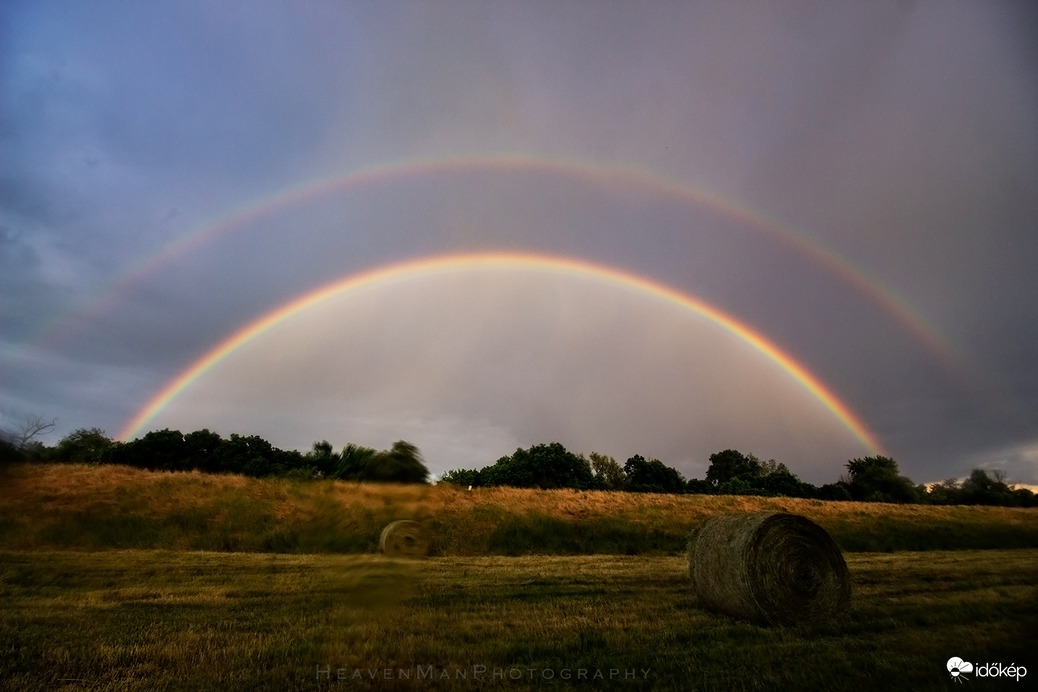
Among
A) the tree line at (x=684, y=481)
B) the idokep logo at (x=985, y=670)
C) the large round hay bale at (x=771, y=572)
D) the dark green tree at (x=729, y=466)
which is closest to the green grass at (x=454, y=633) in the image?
the idokep logo at (x=985, y=670)

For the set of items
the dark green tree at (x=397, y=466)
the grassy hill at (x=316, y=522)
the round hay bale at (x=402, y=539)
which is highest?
the dark green tree at (x=397, y=466)

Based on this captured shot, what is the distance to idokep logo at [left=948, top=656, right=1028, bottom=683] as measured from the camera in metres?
6.43

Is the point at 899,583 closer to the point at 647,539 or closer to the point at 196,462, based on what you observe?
the point at 647,539

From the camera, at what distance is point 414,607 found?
36.0 ft

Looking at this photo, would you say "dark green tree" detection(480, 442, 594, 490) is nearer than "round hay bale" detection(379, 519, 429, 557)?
No

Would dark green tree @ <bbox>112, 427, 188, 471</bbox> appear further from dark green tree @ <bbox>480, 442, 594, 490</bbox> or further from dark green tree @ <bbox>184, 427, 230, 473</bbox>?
dark green tree @ <bbox>480, 442, 594, 490</bbox>

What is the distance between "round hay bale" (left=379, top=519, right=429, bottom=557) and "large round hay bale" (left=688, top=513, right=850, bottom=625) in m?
6.41

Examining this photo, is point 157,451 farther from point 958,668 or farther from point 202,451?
point 958,668

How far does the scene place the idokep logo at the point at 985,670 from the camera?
643cm

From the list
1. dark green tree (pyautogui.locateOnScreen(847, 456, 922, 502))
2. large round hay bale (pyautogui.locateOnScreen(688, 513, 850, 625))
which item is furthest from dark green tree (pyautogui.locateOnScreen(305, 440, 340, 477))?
dark green tree (pyautogui.locateOnScreen(847, 456, 922, 502))

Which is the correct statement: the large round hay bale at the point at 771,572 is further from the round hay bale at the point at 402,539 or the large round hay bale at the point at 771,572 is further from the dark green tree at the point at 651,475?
the dark green tree at the point at 651,475

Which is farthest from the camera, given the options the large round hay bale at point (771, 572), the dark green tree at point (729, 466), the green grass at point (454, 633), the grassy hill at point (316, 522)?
the dark green tree at point (729, 466)

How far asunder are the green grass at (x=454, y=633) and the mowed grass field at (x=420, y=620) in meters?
0.05

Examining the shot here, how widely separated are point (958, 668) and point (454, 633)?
6.58 metres
